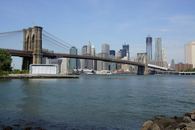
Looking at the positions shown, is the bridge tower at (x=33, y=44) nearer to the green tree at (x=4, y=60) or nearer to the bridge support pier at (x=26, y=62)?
the bridge support pier at (x=26, y=62)

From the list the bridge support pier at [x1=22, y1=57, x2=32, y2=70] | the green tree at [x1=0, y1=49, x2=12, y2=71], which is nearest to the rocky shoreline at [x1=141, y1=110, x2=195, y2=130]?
the green tree at [x1=0, y1=49, x2=12, y2=71]

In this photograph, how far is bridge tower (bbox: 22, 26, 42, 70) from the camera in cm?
9500

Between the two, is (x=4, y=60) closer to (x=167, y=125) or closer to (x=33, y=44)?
(x=33, y=44)

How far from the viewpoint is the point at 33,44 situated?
101m

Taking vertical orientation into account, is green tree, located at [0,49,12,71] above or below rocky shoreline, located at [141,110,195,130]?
above

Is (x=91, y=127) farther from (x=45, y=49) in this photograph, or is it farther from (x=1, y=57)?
(x=45, y=49)

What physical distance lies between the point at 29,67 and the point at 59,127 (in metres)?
83.3

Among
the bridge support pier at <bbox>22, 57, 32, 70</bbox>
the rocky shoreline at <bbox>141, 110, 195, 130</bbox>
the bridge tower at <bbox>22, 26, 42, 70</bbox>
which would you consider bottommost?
the rocky shoreline at <bbox>141, 110, 195, 130</bbox>

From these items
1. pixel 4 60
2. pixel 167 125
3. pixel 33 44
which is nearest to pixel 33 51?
pixel 33 44

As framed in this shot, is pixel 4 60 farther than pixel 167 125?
Yes

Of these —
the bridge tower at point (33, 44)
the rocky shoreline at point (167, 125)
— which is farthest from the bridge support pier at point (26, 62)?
the rocky shoreline at point (167, 125)

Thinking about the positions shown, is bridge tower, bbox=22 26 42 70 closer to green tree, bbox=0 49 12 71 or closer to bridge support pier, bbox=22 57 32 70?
bridge support pier, bbox=22 57 32 70

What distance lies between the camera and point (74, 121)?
1812 cm

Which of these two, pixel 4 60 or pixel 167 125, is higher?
pixel 4 60
